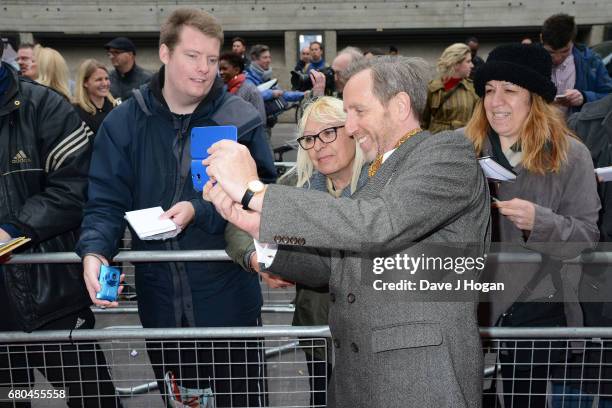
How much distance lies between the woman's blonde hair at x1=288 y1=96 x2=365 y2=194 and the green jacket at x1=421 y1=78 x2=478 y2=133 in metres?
3.90

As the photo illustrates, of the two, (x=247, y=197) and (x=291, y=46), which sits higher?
(x=291, y=46)

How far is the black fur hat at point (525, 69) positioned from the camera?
2.70m

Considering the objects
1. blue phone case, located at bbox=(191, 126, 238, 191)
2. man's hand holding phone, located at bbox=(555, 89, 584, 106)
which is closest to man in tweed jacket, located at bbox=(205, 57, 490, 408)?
blue phone case, located at bbox=(191, 126, 238, 191)

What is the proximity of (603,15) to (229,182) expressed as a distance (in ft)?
76.0

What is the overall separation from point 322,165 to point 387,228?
1315mm

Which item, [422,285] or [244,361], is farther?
[244,361]

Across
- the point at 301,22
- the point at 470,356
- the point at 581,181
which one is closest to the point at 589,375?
the point at 581,181

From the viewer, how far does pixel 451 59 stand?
648 centimetres

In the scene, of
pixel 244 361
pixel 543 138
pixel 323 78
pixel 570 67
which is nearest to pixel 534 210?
pixel 543 138

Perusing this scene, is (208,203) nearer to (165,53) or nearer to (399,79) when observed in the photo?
(165,53)

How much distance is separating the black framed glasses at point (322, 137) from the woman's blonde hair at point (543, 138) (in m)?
0.85

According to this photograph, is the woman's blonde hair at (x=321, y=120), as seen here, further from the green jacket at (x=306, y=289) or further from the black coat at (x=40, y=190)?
the black coat at (x=40, y=190)

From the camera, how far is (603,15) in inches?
824

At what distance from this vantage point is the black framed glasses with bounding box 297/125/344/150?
2.74m
